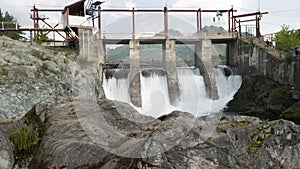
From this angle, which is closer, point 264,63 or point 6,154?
point 6,154

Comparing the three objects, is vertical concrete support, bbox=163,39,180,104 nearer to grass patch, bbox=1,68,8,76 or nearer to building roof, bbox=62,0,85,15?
building roof, bbox=62,0,85,15

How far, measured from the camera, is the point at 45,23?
35906 mm

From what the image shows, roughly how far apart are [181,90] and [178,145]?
32.6 metres

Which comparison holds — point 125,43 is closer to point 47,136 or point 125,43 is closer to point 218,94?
point 218,94

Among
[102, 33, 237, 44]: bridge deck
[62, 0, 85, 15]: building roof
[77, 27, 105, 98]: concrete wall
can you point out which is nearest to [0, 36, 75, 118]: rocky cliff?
[77, 27, 105, 98]: concrete wall

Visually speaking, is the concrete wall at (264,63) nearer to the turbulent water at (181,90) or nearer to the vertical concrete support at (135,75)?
the turbulent water at (181,90)

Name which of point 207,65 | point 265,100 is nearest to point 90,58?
point 207,65

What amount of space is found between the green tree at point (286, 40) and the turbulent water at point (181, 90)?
5998 mm

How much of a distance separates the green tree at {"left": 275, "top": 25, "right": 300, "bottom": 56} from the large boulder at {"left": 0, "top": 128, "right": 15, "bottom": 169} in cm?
3529

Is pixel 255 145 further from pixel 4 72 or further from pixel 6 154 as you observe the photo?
pixel 4 72

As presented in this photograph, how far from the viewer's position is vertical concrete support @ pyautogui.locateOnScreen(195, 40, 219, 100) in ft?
123

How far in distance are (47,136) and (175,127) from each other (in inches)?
109

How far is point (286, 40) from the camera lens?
3775cm

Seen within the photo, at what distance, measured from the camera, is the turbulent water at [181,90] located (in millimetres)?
34438
